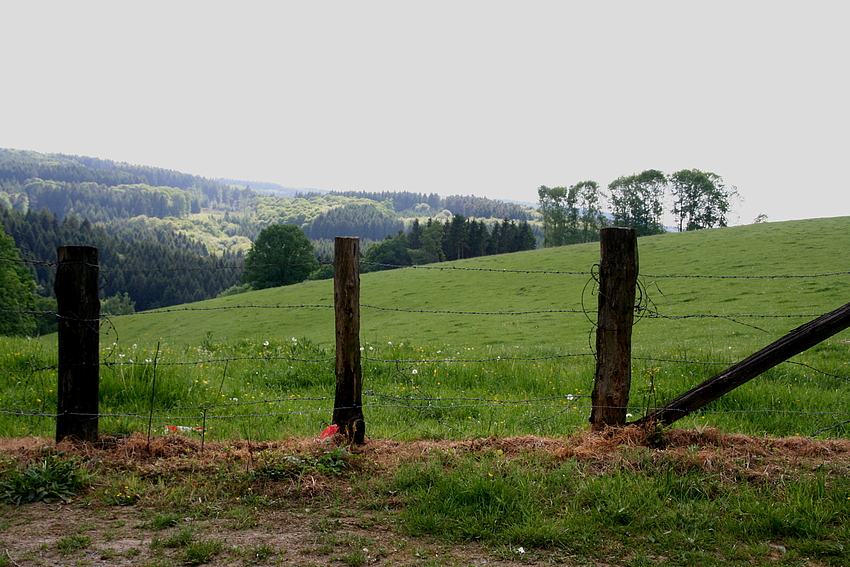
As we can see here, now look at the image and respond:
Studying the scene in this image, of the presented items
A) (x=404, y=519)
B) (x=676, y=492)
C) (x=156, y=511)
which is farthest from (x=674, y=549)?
(x=156, y=511)

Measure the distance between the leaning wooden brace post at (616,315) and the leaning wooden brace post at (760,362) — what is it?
14.7 inches

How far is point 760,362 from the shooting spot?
486cm

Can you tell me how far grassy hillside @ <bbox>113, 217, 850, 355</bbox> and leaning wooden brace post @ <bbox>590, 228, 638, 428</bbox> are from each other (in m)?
6.85

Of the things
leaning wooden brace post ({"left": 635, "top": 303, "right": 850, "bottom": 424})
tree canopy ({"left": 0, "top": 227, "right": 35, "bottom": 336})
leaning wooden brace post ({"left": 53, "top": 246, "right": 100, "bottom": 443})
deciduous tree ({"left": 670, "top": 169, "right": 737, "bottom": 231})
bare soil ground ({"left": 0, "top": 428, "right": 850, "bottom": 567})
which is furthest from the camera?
deciduous tree ({"left": 670, "top": 169, "right": 737, "bottom": 231})

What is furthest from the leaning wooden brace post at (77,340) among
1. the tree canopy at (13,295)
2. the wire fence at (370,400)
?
the tree canopy at (13,295)

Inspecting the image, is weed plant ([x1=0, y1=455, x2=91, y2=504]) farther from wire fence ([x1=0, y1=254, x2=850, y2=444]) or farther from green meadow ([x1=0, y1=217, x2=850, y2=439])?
green meadow ([x1=0, y1=217, x2=850, y2=439])

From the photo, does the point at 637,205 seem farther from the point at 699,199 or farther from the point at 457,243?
the point at 457,243

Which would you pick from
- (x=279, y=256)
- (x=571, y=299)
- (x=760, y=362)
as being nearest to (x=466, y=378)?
(x=760, y=362)

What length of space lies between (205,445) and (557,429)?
394 centimetres

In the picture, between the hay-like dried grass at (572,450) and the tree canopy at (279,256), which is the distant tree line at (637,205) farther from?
the hay-like dried grass at (572,450)

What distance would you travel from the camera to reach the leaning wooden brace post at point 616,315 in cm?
522

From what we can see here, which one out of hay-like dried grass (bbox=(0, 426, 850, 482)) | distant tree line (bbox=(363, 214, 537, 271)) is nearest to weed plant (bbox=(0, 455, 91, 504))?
hay-like dried grass (bbox=(0, 426, 850, 482))

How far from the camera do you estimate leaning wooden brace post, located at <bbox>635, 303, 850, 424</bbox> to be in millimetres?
4648

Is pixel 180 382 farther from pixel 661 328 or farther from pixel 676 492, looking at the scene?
pixel 661 328
